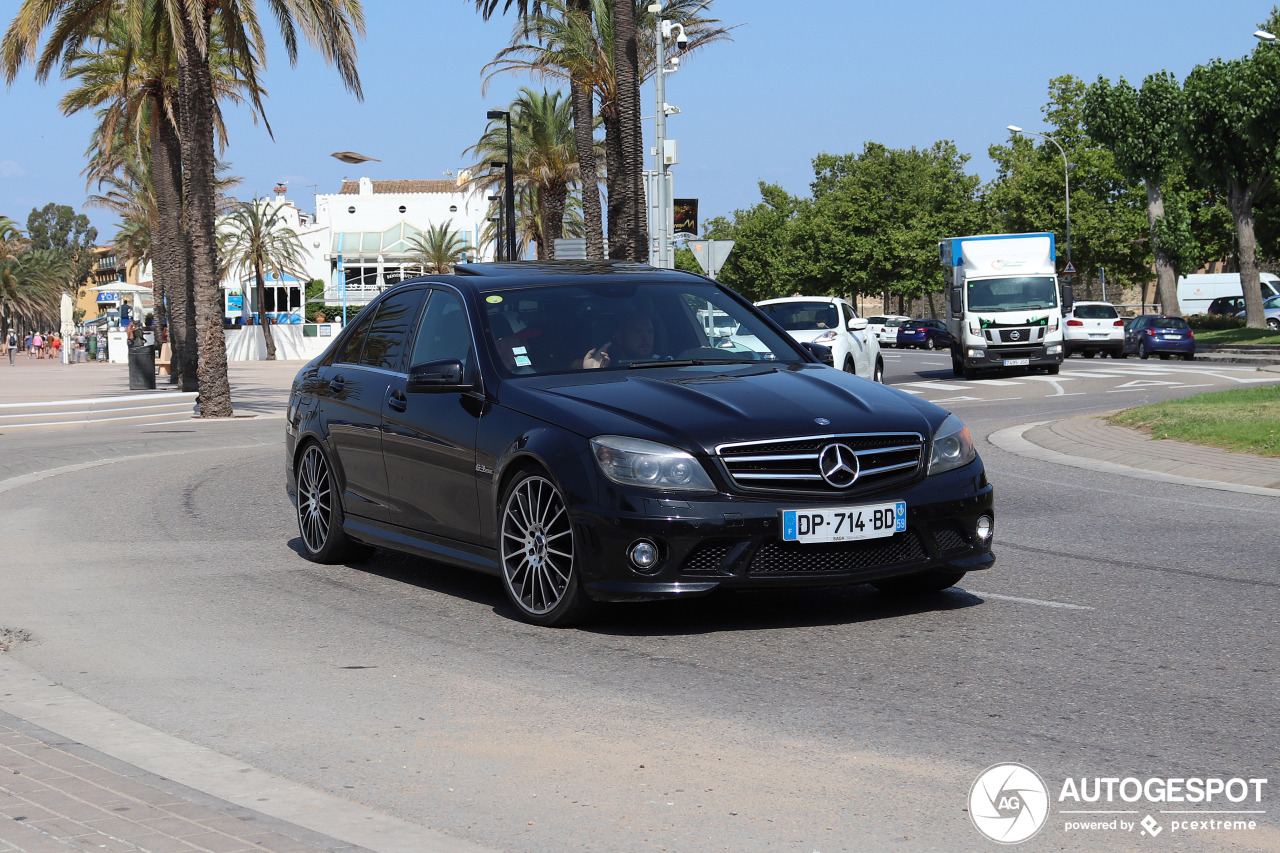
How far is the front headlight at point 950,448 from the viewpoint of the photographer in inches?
252

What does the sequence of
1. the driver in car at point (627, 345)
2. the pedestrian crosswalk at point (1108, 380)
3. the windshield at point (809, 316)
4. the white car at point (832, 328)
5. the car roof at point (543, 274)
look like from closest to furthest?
1. the driver in car at point (627, 345)
2. the car roof at point (543, 274)
3. the white car at point (832, 328)
4. the windshield at point (809, 316)
5. the pedestrian crosswalk at point (1108, 380)

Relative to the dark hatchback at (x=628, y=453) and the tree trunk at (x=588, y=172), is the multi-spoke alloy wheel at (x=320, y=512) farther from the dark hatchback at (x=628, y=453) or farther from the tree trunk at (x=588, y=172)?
the tree trunk at (x=588, y=172)

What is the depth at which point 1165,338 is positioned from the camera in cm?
4416

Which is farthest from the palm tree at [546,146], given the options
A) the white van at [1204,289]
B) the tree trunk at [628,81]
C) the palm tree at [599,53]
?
the white van at [1204,289]

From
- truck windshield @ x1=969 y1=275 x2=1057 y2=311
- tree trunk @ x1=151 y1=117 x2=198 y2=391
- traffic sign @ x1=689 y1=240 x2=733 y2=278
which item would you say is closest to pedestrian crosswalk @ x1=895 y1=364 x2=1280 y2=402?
truck windshield @ x1=969 y1=275 x2=1057 y2=311

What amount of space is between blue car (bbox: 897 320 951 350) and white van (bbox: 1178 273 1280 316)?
525 inches

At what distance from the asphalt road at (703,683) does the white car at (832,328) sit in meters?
13.9

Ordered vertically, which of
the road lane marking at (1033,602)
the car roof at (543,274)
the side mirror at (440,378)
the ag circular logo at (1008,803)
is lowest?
the road lane marking at (1033,602)

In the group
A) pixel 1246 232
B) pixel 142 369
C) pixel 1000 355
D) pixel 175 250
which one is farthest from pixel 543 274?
pixel 1246 232

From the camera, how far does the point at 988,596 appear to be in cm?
712

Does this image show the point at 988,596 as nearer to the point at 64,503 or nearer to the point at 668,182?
the point at 64,503

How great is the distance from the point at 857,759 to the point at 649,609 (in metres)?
2.57

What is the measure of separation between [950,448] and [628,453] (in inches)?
58.4

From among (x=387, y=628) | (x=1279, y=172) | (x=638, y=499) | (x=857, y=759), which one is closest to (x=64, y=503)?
(x=387, y=628)
